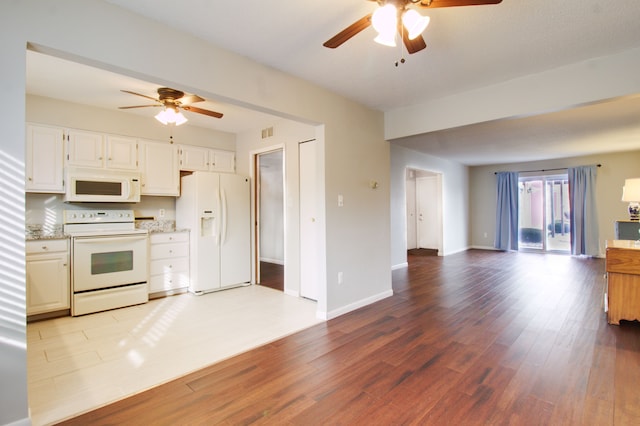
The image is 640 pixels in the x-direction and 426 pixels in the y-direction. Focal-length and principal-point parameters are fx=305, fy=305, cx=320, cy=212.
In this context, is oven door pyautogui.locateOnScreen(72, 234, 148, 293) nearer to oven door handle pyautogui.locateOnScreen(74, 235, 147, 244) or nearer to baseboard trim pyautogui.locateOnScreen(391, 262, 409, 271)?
oven door handle pyautogui.locateOnScreen(74, 235, 147, 244)

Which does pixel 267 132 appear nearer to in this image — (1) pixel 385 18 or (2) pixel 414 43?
(2) pixel 414 43

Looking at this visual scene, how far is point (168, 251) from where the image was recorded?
4.28 metres

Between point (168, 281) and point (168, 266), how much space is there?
211 mm

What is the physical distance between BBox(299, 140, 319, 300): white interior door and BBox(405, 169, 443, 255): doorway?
15.2 ft

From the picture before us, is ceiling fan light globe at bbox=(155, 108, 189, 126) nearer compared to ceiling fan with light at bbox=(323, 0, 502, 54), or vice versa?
ceiling fan with light at bbox=(323, 0, 502, 54)

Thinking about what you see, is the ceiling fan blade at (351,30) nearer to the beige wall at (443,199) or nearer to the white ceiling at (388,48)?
the white ceiling at (388,48)

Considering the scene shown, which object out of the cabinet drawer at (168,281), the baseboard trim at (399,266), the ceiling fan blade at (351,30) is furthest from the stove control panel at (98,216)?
the baseboard trim at (399,266)

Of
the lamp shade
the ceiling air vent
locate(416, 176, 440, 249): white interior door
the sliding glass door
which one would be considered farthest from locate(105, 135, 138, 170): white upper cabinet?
the sliding glass door

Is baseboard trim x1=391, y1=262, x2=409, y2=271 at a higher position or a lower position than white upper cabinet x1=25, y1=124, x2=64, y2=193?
lower

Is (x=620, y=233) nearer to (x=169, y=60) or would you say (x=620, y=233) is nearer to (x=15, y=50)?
(x=169, y=60)

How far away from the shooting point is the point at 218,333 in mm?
2959

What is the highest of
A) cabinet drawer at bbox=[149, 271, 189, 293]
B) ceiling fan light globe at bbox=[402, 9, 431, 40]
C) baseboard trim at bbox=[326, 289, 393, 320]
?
ceiling fan light globe at bbox=[402, 9, 431, 40]

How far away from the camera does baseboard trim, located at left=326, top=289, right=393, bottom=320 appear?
11.2 ft

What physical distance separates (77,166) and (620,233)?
7361 millimetres
